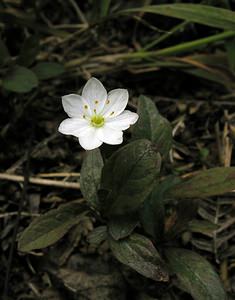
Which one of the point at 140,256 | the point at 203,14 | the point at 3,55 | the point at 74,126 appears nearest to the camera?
the point at 140,256

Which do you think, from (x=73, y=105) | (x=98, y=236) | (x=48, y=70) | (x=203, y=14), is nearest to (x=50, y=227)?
(x=98, y=236)

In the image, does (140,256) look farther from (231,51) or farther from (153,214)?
(231,51)

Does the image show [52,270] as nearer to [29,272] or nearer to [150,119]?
[29,272]

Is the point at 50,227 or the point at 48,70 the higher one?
the point at 48,70

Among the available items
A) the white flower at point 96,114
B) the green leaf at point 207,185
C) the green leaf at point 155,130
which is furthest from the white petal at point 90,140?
the green leaf at point 207,185

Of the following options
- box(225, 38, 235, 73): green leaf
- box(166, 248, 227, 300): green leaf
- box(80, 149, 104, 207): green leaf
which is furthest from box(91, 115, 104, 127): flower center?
box(225, 38, 235, 73): green leaf

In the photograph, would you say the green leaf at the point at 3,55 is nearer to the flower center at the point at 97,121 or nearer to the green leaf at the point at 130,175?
the flower center at the point at 97,121
